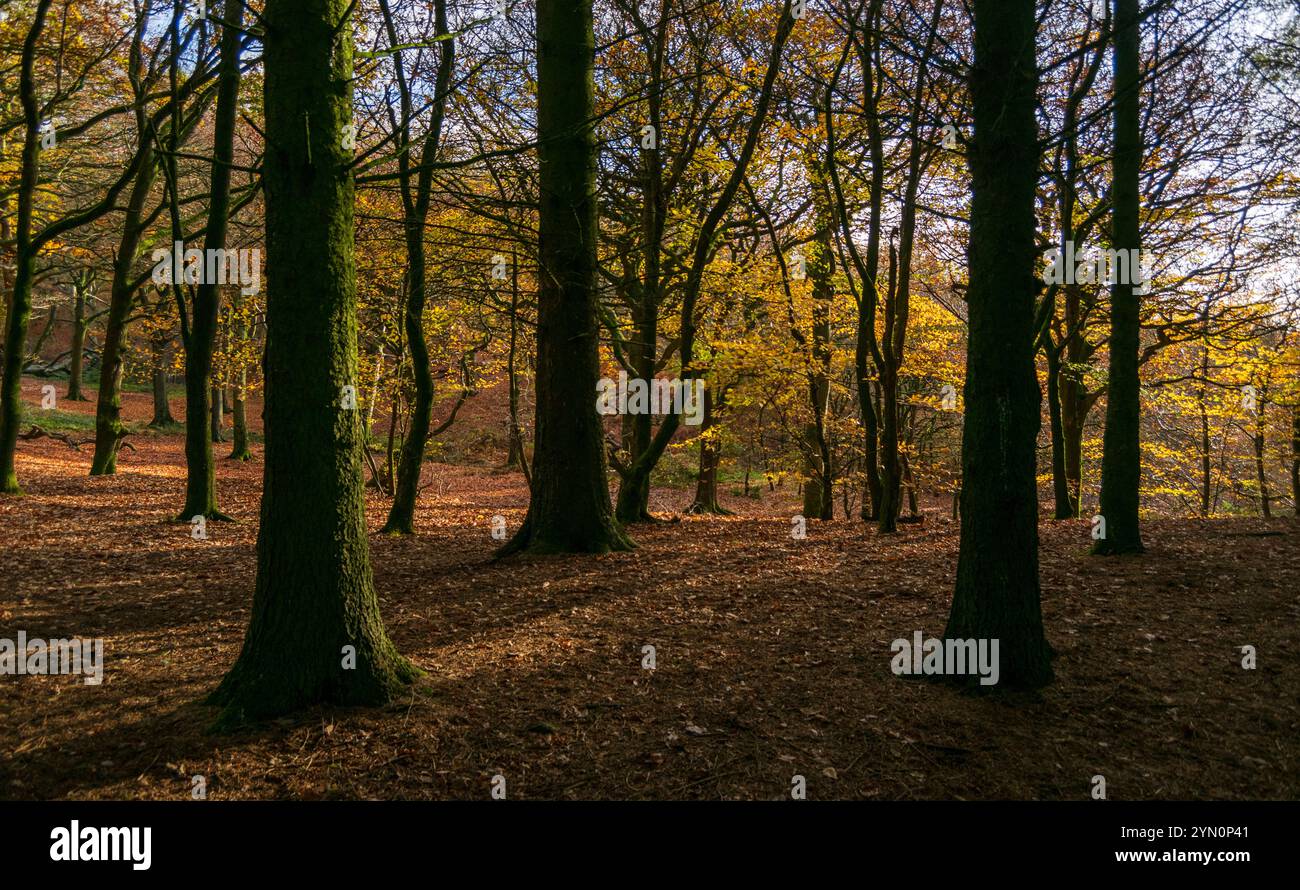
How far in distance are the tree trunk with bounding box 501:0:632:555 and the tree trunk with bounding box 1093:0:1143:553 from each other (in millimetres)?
5883

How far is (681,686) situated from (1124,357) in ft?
22.8

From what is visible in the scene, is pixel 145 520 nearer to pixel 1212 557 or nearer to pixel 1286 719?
pixel 1286 719

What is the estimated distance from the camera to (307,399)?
4.09 metres

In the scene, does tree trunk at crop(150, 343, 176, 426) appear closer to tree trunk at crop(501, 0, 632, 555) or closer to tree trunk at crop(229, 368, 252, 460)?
tree trunk at crop(229, 368, 252, 460)

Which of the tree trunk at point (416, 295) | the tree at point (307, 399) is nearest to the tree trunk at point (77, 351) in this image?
the tree trunk at point (416, 295)

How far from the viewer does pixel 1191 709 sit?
14.8ft

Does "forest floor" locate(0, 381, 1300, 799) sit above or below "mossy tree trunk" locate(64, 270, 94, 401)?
→ below

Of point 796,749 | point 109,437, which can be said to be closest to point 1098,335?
point 796,749

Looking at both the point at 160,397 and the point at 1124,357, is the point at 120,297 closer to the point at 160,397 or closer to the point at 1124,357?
the point at 1124,357

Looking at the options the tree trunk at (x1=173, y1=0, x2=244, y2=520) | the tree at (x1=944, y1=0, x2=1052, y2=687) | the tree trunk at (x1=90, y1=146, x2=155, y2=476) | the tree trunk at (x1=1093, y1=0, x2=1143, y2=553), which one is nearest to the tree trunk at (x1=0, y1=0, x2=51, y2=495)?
the tree trunk at (x1=90, y1=146, x2=155, y2=476)

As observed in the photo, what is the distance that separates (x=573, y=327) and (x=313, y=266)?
4300 millimetres

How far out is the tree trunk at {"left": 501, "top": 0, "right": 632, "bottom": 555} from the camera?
8.15 m

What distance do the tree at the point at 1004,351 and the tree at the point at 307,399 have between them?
388cm
